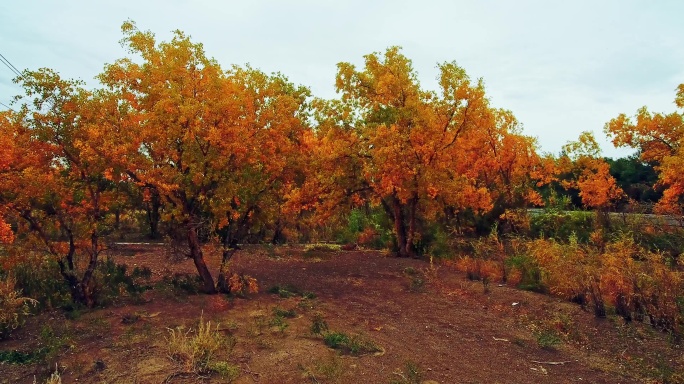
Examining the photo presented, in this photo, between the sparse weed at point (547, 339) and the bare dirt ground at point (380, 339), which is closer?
the bare dirt ground at point (380, 339)

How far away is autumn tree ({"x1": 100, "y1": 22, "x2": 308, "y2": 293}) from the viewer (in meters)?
8.44

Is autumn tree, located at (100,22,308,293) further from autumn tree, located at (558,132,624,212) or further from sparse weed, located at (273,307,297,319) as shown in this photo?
autumn tree, located at (558,132,624,212)

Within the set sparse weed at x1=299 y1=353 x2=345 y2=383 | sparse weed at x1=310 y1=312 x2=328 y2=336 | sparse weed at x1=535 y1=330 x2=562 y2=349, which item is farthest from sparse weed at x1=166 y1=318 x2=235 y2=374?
sparse weed at x1=535 y1=330 x2=562 y2=349

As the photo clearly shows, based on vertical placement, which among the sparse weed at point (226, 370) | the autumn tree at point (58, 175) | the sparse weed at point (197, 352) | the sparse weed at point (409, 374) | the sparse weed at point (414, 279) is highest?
the autumn tree at point (58, 175)

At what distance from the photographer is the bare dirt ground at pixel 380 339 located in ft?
20.2

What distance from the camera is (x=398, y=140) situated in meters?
14.1

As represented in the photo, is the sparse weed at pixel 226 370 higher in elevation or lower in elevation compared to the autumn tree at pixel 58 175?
lower

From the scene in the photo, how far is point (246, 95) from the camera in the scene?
10492 millimetres

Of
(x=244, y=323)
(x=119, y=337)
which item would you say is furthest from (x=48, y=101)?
(x=244, y=323)

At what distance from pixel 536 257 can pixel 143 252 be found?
40.8 feet

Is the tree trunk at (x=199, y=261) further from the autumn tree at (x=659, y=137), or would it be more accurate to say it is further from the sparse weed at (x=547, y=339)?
the autumn tree at (x=659, y=137)

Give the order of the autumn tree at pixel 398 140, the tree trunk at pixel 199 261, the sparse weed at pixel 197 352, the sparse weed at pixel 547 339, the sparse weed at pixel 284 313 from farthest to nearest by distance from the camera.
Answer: the autumn tree at pixel 398 140 < the tree trunk at pixel 199 261 < the sparse weed at pixel 284 313 < the sparse weed at pixel 547 339 < the sparse weed at pixel 197 352

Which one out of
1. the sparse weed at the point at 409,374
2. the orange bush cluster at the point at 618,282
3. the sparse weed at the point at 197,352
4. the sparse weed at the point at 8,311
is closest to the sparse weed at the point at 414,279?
the orange bush cluster at the point at 618,282

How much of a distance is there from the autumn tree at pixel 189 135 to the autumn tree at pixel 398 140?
4.84 m
